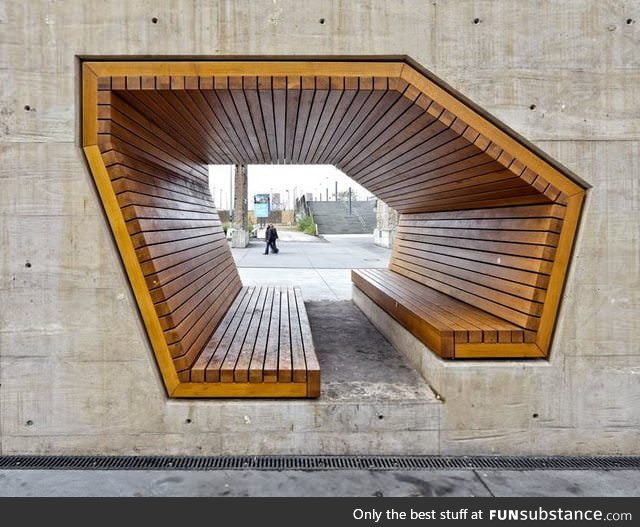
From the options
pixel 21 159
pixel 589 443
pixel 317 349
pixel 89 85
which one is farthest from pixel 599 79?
pixel 21 159

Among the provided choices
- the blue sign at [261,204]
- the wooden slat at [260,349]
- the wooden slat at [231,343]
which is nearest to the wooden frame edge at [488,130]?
the wooden slat at [260,349]

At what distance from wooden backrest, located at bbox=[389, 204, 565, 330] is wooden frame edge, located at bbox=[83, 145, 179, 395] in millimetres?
2744

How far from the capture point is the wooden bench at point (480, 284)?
10.1ft

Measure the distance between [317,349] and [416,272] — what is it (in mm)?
2462

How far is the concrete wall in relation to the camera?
113 inches

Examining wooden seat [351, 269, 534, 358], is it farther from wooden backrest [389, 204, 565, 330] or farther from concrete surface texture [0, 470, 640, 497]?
concrete surface texture [0, 470, 640, 497]

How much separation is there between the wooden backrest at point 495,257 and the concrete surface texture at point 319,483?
109 centimetres

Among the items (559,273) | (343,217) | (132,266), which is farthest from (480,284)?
(343,217)

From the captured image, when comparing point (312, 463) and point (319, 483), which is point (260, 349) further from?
point (319, 483)

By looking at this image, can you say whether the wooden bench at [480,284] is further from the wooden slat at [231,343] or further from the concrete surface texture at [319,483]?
the wooden slat at [231,343]

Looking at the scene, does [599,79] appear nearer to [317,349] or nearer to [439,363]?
[439,363]

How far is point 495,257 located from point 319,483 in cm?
265

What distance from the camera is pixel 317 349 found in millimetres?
4477

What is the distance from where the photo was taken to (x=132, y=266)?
290cm
